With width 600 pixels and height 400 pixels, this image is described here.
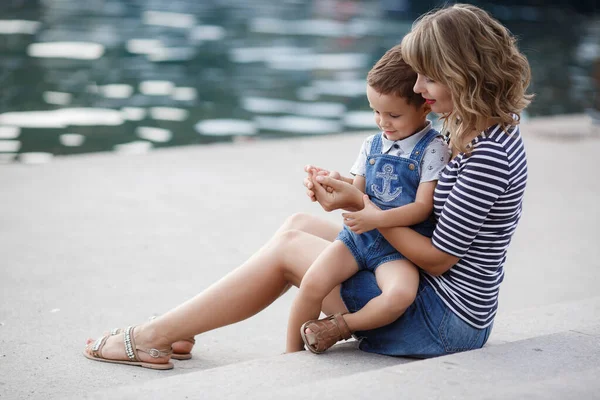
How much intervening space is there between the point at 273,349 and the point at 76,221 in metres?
2.23

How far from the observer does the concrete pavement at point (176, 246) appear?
11.1ft

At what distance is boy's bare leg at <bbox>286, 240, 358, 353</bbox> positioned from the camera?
119 inches

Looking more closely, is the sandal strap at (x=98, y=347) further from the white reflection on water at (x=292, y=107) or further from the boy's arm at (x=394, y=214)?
the white reflection on water at (x=292, y=107)

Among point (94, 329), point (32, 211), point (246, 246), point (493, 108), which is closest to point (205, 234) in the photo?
point (246, 246)

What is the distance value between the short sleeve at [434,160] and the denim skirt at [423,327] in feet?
1.23

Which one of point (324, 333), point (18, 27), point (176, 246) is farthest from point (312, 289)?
point (18, 27)

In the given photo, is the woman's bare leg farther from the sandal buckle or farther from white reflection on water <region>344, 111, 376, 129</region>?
white reflection on water <region>344, 111, 376, 129</region>

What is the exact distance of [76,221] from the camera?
5.46 m

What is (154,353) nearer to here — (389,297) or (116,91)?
(389,297)

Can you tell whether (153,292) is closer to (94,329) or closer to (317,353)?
(94,329)

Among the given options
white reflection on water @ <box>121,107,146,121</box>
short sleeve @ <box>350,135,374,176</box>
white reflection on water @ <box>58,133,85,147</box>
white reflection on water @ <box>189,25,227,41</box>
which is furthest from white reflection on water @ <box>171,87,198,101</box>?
short sleeve @ <box>350,135,374,176</box>

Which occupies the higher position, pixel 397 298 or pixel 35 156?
pixel 397 298

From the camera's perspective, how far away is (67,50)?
548 inches

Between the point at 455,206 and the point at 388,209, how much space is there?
0.84 ft
